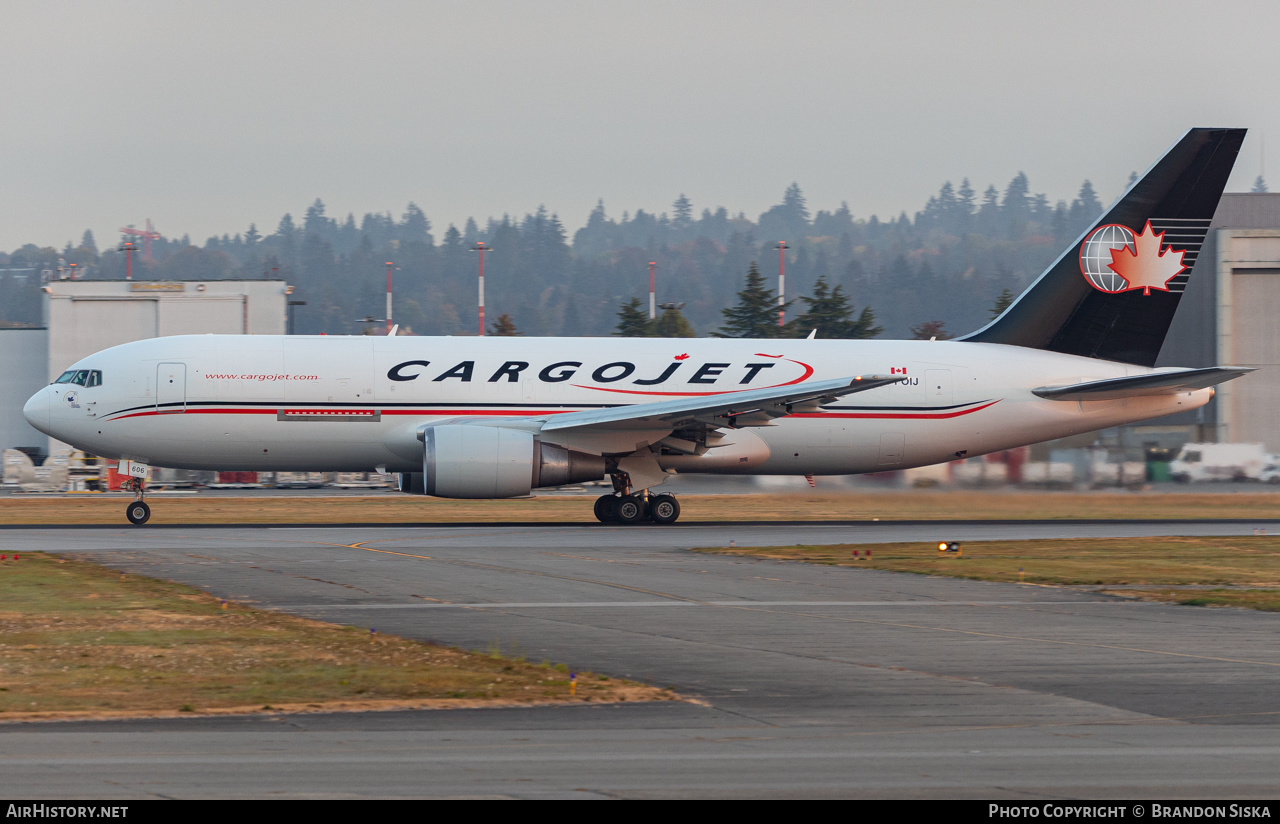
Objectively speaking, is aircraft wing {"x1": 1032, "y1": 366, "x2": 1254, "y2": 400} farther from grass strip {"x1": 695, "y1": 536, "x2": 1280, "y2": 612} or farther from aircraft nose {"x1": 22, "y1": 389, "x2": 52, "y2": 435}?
aircraft nose {"x1": 22, "y1": 389, "x2": 52, "y2": 435}

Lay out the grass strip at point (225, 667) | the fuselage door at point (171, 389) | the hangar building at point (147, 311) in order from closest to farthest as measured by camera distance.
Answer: the grass strip at point (225, 667) < the fuselage door at point (171, 389) < the hangar building at point (147, 311)

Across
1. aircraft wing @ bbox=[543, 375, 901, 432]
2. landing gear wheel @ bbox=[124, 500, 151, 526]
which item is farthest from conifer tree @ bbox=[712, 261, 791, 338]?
landing gear wheel @ bbox=[124, 500, 151, 526]

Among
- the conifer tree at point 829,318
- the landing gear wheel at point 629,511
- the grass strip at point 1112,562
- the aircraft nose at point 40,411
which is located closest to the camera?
the grass strip at point 1112,562

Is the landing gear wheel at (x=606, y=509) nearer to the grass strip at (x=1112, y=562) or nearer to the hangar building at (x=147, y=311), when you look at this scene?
the grass strip at (x=1112, y=562)

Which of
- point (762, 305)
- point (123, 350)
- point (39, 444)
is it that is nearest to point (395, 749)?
point (123, 350)

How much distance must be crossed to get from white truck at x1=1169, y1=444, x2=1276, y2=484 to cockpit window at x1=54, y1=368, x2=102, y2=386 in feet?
92.9

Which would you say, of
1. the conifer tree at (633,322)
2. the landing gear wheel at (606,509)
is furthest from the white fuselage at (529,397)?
the conifer tree at (633,322)

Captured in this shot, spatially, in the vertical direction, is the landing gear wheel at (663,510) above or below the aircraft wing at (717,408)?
below

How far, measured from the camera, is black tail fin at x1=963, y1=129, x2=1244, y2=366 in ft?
108

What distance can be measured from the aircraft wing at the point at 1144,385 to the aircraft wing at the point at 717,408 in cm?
582

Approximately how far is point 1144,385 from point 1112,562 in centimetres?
913

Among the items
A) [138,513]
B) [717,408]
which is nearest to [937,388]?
[717,408]

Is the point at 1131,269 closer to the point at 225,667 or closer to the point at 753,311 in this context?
the point at 225,667

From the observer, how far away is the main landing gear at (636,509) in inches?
1203
